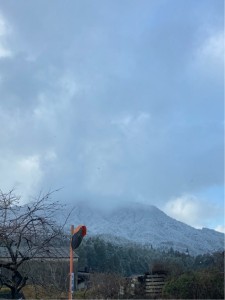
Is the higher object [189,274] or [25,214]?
[25,214]

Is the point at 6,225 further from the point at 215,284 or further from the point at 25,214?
the point at 215,284

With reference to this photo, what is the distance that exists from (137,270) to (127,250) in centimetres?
1119

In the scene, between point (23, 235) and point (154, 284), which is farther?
point (154, 284)

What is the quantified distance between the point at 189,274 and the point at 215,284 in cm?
194

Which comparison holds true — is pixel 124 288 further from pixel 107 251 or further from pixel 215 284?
pixel 107 251

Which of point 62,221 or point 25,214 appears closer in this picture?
point 25,214

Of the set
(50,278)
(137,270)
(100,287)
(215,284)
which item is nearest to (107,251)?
(137,270)

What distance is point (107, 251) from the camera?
240 ft

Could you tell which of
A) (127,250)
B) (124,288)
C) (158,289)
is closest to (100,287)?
(124,288)

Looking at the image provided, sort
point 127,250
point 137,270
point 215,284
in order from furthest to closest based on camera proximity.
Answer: point 127,250, point 137,270, point 215,284

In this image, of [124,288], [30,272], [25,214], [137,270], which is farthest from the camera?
[137,270]

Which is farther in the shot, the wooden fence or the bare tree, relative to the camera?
the wooden fence

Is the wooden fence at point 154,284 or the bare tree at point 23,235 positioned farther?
the wooden fence at point 154,284

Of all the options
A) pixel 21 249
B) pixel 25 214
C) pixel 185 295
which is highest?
pixel 25 214
